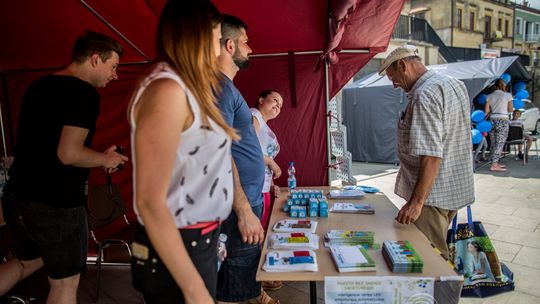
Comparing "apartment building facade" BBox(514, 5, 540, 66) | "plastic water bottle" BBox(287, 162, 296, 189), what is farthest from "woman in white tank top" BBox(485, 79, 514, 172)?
"apartment building facade" BBox(514, 5, 540, 66)

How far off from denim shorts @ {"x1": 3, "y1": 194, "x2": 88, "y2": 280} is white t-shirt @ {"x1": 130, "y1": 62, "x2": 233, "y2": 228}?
112 cm

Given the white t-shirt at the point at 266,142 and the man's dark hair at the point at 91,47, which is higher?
the man's dark hair at the point at 91,47

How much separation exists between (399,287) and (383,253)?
210 millimetres

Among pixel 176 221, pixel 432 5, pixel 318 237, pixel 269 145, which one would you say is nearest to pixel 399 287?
pixel 318 237

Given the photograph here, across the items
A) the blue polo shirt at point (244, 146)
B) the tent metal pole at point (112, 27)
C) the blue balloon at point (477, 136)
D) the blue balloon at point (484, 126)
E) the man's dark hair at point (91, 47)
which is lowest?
the blue balloon at point (477, 136)

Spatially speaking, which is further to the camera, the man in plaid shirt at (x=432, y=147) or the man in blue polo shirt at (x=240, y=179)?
the man in plaid shirt at (x=432, y=147)

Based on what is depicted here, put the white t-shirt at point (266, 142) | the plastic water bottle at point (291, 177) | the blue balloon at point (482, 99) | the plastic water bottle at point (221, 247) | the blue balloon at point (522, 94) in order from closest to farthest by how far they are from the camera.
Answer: the plastic water bottle at point (221, 247)
the white t-shirt at point (266, 142)
the plastic water bottle at point (291, 177)
the blue balloon at point (482, 99)
the blue balloon at point (522, 94)

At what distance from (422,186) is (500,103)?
268 inches

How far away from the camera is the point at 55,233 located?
1.75m

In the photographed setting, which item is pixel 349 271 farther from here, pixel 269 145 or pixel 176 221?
pixel 269 145

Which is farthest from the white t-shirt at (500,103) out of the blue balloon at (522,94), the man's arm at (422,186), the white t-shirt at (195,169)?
the white t-shirt at (195,169)

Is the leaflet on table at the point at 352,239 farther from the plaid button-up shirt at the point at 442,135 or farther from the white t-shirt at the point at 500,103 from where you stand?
the white t-shirt at the point at 500,103

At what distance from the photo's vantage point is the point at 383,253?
1579mm

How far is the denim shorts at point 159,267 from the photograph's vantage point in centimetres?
94
